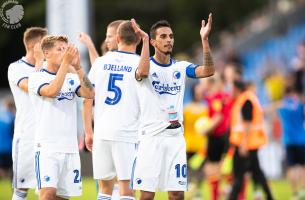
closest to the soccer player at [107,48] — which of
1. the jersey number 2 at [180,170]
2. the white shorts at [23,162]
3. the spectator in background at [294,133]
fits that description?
the white shorts at [23,162]

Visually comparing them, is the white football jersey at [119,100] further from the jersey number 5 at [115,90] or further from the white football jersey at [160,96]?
the white football jersey at [160,96]

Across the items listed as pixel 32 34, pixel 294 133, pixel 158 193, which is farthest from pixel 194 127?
pixel 32 34

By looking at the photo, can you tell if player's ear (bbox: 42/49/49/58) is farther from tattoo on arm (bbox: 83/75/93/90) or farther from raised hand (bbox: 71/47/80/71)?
tattoo on arm (bbox: 83/75/93/90)

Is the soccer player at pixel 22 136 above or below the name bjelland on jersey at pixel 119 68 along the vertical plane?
below

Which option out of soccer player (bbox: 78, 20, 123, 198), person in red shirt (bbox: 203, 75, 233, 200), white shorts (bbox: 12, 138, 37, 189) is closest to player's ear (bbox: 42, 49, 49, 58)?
soccer player (bbox: 78, 20, 123, 198)

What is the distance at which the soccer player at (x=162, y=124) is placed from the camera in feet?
37.0

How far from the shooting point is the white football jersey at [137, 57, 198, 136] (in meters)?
11.4

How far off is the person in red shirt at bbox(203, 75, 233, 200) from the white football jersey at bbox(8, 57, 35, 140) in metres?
4.84

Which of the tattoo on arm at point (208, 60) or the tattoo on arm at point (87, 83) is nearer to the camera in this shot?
the tattoo on arm at point (208, 60)

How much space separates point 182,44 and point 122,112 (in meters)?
31.5

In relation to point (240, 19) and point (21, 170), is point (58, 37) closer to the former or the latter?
point (21, 170)

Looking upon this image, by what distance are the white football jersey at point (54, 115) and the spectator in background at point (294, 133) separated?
7.51 m

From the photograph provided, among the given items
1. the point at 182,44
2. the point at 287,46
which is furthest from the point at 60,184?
the point at 182,44
